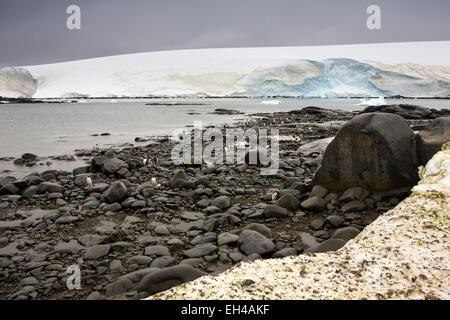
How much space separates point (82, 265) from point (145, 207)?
1696 millimetres

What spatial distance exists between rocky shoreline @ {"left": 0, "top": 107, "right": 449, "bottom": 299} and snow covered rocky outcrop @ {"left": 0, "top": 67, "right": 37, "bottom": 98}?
69.2 m

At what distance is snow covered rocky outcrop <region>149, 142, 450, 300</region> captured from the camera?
1597 millimetres

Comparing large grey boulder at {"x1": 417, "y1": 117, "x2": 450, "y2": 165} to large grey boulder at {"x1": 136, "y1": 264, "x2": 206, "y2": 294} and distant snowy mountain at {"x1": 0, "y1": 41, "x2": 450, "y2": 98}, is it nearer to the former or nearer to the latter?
large grey boulder at {"x1": 136, "y1": 264, "x2": 206, "y2": 294}

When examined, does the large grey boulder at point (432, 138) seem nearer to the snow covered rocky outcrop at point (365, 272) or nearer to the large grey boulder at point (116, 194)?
the snow covered rocky outcrop at point (365, 272)

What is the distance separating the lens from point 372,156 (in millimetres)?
4574

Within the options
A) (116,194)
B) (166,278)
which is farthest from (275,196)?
(166,278)

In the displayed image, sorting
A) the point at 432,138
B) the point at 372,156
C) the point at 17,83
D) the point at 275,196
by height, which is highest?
the point at 17,83

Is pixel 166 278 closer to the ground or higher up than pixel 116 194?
closer to the ground

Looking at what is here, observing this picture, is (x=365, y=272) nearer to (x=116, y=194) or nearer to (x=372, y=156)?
(x=372, y=156)

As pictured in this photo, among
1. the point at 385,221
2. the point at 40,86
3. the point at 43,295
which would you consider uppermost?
the point at 40,86

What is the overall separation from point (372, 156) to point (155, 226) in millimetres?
3210
